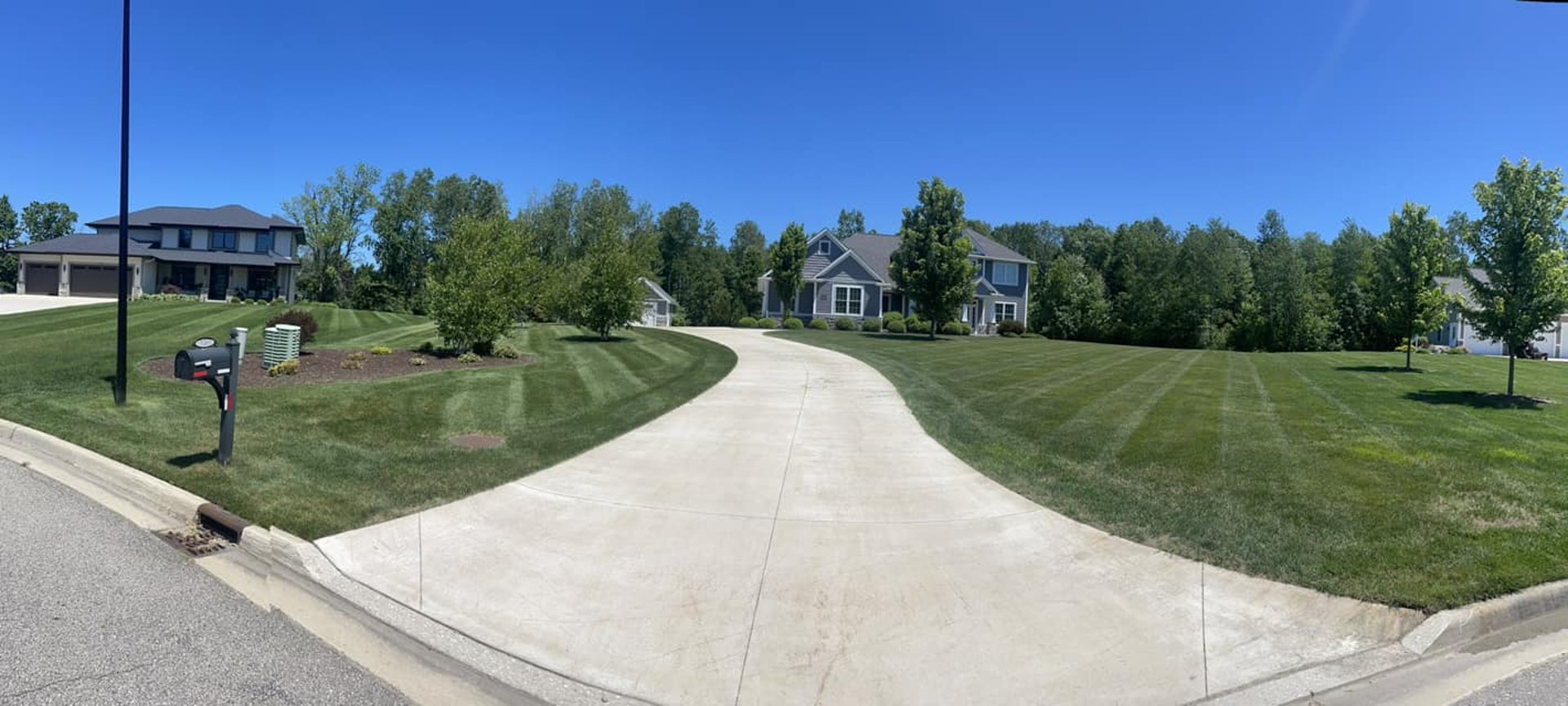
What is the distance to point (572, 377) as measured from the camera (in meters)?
15.7

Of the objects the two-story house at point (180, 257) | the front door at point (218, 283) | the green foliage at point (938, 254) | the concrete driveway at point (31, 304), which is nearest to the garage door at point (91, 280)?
the two-story house at point (180, 257)

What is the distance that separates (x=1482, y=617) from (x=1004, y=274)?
157 feet

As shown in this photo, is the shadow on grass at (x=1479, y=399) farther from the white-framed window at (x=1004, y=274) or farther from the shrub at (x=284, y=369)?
the white-framed window at (x=1004, y=274)

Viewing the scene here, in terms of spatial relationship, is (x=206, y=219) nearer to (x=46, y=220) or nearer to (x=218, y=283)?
(x=218, y=283)

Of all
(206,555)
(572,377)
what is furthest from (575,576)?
(572,377)

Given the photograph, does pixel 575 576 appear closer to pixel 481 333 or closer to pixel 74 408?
pixel 74 408

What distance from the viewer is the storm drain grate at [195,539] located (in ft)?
A: 18.4

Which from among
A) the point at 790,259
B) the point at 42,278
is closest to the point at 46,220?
the point at 42,278

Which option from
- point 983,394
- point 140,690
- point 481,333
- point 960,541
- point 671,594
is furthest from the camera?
point 481,333

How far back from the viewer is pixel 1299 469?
831 centimetres

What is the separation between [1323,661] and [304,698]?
17.8 feet

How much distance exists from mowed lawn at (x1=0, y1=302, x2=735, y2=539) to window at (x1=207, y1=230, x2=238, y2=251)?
32.9m

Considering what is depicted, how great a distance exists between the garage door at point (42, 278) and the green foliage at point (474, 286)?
43.8 meters

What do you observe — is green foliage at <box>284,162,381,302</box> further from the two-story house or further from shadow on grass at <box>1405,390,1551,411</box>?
shadow on grass at <box>1405,390,1551,411</box>
